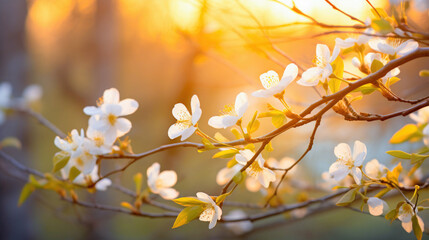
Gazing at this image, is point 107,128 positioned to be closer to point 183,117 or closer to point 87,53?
point 183,117

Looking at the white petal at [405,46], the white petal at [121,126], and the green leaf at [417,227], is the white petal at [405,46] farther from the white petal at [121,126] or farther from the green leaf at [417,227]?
the white petal at [121,126]

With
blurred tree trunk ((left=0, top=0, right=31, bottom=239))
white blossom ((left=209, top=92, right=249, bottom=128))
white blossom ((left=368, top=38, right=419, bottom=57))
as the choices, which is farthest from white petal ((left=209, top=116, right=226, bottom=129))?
blurred tree trunk ((left=0, top=0, right=31, bottom=239))

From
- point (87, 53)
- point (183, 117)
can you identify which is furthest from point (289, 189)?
point (87, 53)

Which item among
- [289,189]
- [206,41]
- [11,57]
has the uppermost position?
[11,57]

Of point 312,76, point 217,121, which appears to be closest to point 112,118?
point 217,121

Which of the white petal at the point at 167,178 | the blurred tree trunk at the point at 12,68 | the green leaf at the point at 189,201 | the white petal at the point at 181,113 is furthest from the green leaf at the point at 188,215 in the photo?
the blurred tree trunk at the point at 12,68

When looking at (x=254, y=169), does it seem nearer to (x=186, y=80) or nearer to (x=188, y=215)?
(x=188, y=215)

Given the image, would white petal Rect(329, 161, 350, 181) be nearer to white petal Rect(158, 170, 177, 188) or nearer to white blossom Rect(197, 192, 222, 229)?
white blossom Rect(197, 192, 222, 229)
